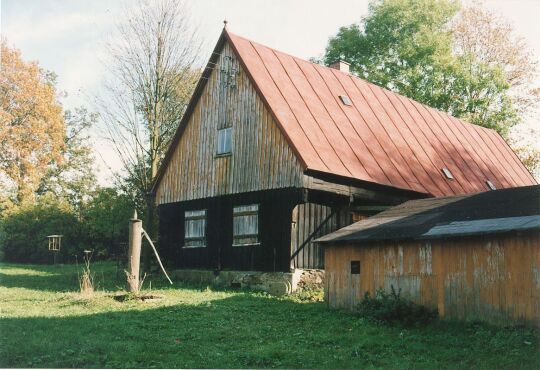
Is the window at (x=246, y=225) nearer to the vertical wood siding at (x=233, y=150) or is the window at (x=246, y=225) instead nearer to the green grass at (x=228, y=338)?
the vertical wood siding at (x=233, y=150)

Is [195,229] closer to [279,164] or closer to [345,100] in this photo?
[279,164]

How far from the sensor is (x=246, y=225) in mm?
19641

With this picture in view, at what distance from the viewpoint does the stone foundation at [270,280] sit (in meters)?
17.8

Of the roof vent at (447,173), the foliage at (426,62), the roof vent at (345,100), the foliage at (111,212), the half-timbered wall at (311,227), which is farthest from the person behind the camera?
the foliage at (426,62)

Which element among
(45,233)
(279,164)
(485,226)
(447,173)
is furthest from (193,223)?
(45,233)

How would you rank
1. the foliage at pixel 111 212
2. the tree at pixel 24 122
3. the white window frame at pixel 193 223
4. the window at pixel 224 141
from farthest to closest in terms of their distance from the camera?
the tree at pixel 24 122 → the foliage at pixel 111 212 → the white window frame at pixel 193 223 → the window at pixel 224 141

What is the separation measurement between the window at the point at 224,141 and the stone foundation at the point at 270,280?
4426mm

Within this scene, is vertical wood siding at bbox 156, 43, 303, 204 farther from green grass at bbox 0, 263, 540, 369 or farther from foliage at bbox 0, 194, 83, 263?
foliage at bbox 0, 194, 83, 263

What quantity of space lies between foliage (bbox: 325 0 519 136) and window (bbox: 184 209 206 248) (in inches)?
714

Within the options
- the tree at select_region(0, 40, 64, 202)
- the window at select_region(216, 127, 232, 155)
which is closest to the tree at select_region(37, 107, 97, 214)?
the tree at select_region(0, 40, 64, 202)

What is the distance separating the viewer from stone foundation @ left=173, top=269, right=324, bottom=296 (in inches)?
699

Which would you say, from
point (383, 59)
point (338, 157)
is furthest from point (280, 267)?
point (383, 59)

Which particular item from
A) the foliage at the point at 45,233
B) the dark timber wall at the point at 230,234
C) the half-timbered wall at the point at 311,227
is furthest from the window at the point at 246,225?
the foliage at the point at 45,233

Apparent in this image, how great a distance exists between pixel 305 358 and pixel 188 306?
5.50m
